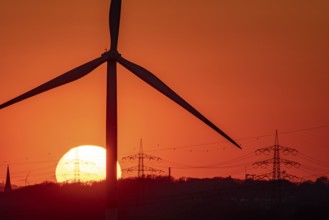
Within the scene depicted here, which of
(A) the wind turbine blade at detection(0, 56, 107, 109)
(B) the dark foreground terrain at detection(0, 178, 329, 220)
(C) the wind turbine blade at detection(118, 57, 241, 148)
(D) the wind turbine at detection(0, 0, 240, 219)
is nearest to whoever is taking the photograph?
(C) the wind turbine blade at detection(118, 57, 241, 148)

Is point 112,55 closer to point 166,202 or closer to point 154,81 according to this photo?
point 154,81

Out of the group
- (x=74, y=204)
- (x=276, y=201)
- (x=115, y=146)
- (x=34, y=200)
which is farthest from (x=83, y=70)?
(x=276, y=201)

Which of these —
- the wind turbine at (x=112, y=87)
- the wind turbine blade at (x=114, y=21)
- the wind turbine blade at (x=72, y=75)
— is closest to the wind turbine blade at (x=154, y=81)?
the wind turbine at (x=112, y=87)

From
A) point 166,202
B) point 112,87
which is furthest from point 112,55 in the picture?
Result: point 166,202

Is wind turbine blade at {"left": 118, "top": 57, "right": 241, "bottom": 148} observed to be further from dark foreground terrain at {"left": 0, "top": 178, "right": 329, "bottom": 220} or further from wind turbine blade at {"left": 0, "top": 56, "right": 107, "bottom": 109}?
dark foreground terrain at {"left": 0, "top": 178, "right": 329, "bottom": 220}

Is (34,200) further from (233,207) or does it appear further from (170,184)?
(233,207)

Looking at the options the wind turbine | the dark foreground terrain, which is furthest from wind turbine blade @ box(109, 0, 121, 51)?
the dark foreground terrain

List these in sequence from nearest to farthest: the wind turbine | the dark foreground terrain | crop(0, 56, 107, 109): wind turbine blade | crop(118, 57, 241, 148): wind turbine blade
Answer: crop(118, 57, 241, 148): wind turbine blade < the wind turbine < crop(0, 56, 107, 109): wind turbine blade < the dark foreground terrain
